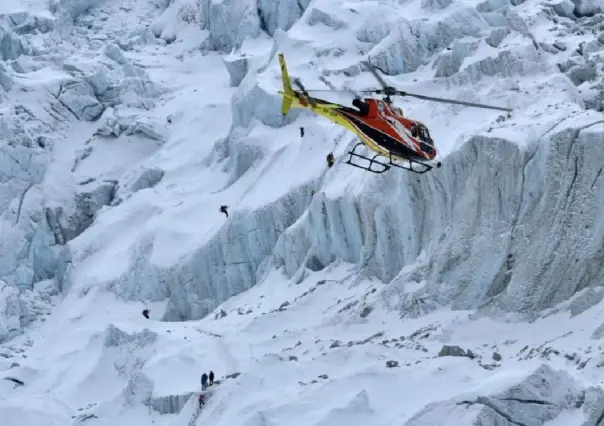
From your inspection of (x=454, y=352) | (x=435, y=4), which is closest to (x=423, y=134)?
(x=454, y=352)

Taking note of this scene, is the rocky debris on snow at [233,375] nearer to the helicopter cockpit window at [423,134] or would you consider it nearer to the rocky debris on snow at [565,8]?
the helicopter cockpit window at [423,134]

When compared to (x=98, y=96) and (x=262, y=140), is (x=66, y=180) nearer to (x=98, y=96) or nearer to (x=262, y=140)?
(x=98, y=96)

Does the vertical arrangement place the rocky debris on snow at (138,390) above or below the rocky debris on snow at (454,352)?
below

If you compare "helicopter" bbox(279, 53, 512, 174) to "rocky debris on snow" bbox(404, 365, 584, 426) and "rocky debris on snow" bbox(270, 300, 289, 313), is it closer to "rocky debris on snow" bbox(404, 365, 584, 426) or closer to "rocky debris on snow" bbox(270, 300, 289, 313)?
"rocky debris on snow" bbox(270, 300, 289, 313)

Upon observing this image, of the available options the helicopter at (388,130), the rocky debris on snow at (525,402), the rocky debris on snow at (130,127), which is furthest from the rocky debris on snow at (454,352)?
the rocky debris on snow at (130,127)

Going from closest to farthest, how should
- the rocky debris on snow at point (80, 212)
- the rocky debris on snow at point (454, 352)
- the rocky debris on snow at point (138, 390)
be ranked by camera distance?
the rocky debris on snow at point (454, 352)
the rocky debris on snow at point (138, 390)
the rocky debris on snow at point (80, 212)

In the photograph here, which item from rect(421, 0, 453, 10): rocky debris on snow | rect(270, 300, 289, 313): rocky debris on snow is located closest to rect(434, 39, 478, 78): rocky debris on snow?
rect(421, 0, 453, 10): rocky debris on snow

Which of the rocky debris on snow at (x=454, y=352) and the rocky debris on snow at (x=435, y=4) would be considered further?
the rocky debris on snow at (x=435, y=4)

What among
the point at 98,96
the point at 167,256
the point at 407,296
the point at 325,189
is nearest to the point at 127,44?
the point at 98,96
